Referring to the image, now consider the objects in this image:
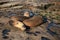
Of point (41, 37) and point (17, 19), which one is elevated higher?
point (17, 19)

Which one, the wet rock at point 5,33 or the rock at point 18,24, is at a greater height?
the rock at point 18,24

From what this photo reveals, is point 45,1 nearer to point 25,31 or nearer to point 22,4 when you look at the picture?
point 22,4

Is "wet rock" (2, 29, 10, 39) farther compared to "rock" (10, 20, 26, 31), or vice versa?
"rock" (10, 20, 26, 31)

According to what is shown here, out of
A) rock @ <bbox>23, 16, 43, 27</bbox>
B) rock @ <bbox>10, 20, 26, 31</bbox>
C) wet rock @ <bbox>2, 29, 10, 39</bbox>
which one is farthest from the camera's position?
rock @ <bbox>23, 16, 43, 27</bbox>

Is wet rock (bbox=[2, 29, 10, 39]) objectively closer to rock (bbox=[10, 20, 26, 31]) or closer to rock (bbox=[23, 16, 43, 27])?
rock (bbox=[10, 20, 26, 31])

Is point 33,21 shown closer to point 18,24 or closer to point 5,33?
point 18,24

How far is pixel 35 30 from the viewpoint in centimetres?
416

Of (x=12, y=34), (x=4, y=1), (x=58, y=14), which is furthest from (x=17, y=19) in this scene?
(x=4, y=1)

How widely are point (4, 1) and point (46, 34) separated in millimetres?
3535

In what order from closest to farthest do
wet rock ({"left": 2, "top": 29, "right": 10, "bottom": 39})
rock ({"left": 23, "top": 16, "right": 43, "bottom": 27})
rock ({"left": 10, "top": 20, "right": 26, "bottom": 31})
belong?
wet rock ({"left": 2, "top": 29, "right": 10, "bottom": 39}) < rock ({"left": 10, "top": 20, "right": 26, "bottom": 31}) < rock ({"left": 23, "top": 16, "right": 43, "bottom": 27})

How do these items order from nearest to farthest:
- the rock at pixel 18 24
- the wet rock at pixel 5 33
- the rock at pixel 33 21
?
the wet rock at pixel 5 33
the rock at pixel 18 24
the rock at pixel 33 21

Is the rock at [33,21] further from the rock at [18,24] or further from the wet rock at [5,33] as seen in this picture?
the wet rock at [5,33]

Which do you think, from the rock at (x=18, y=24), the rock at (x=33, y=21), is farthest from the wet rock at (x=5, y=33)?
the rock at (x=33, y=21)

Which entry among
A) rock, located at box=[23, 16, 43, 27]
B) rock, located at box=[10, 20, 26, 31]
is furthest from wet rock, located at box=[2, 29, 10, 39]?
rock, located at box=[23, 16, 43, 27]
